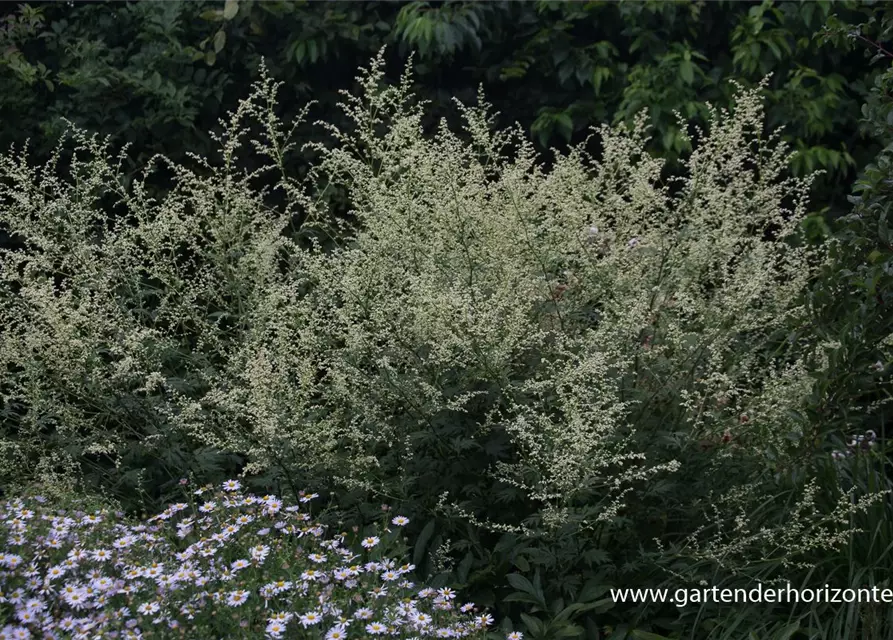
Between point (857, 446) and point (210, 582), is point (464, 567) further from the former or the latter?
point (857, 446)

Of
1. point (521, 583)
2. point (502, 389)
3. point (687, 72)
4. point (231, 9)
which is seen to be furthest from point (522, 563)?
point (231, 9)

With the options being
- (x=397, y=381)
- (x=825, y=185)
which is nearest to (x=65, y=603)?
(x=397, y=381)

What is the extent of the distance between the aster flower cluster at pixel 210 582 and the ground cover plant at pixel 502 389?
0.91 feet

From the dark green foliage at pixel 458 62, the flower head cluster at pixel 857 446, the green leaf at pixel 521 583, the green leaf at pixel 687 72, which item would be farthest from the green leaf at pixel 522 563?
the green leaf at pixel 687 72

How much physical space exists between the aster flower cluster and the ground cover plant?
276 mm

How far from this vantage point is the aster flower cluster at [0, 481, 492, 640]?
304 centimetres

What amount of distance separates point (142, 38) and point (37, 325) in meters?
2.56

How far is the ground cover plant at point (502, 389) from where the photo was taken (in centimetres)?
373

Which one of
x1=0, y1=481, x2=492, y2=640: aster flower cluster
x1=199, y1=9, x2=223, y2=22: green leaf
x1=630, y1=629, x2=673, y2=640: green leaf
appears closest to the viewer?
x1=0, y1=481, x2=492, y2=640: aster flower cluster

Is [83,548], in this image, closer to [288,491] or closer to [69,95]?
[288,491]

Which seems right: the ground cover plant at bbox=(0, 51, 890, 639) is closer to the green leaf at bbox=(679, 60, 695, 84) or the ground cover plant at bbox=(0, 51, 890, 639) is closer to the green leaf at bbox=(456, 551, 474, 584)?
the green leaf at bbox=(456, 551, 474, 584)

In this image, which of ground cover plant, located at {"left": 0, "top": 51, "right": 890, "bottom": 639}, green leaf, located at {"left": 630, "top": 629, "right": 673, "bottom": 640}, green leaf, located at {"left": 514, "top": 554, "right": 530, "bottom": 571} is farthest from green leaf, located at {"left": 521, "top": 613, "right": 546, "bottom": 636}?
green leaf, located at {"left": 630, "top": 629, "right": 673, "bottom": 640}

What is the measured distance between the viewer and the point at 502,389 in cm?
387

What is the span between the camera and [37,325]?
15.7 feet
